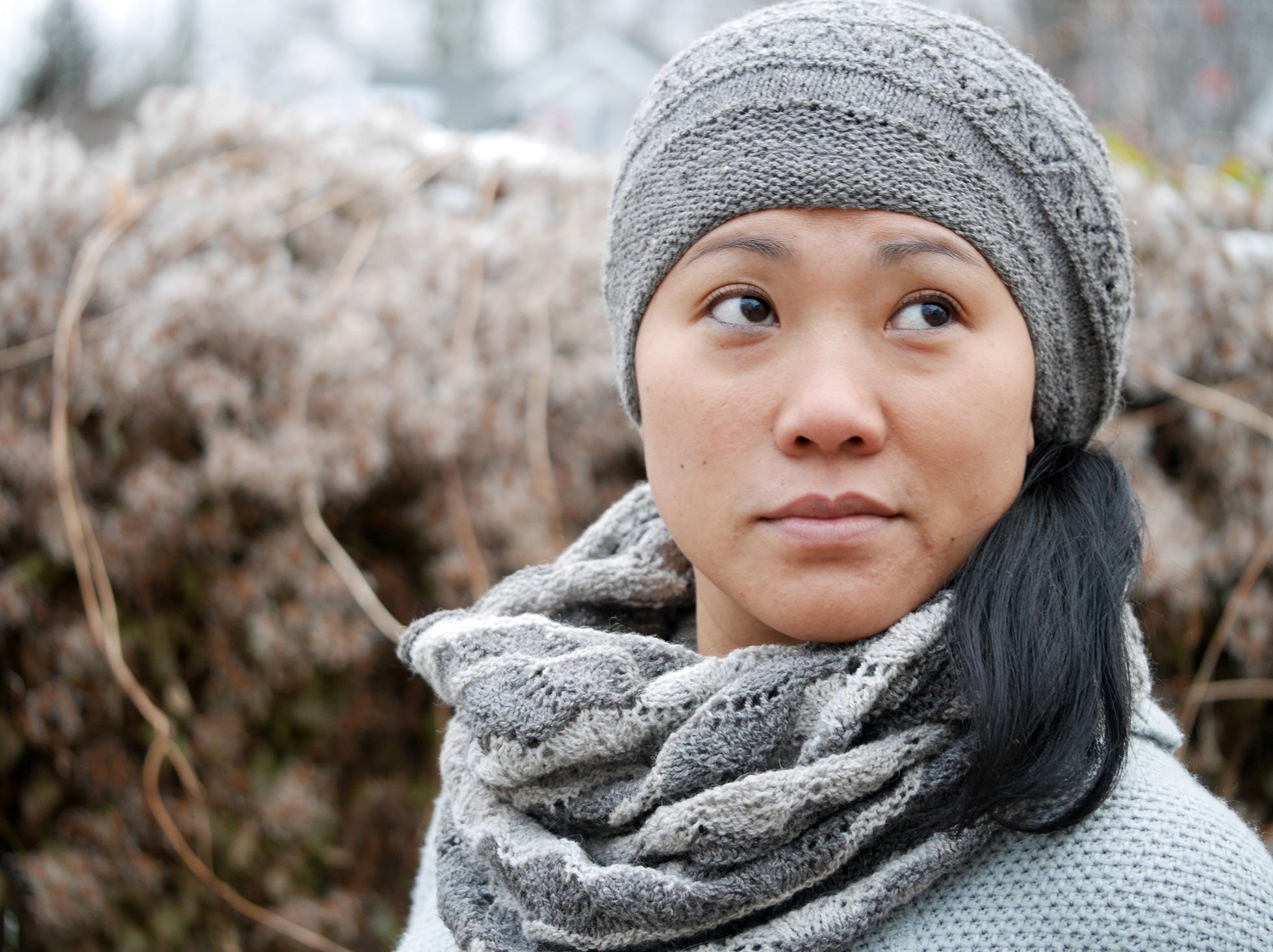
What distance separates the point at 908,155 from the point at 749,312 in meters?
0.24

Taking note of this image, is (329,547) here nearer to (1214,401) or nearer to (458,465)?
(458,465)

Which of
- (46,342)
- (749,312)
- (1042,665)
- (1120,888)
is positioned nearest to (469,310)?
(46,342)

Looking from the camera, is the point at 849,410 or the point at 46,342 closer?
the point at 849,410

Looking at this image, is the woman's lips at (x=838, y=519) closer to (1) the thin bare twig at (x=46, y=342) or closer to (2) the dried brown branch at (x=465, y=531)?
(2) the dried brown branch at (x=465, y=531)

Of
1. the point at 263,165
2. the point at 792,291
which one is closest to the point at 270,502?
the point at 263,165

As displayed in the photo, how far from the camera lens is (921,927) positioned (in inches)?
45.2

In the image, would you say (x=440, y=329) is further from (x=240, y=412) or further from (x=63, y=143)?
(x=63, y=143)

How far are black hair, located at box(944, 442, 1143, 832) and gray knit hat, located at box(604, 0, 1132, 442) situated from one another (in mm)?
195

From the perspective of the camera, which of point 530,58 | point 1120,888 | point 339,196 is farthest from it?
point 530,58

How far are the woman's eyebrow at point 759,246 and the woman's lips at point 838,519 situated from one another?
269mm

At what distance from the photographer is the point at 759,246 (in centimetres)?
120

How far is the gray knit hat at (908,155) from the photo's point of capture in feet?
3.87

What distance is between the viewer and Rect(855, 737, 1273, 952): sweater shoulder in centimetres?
106

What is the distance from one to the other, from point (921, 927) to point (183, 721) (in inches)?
87.0
